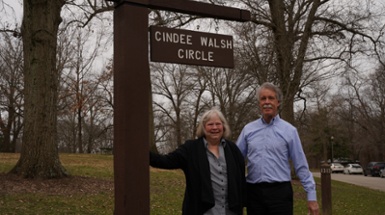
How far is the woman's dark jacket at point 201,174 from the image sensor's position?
339cm

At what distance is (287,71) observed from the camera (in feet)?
38.5

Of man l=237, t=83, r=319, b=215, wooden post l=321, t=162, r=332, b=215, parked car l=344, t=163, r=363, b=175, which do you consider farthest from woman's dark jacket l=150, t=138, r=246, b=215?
parked car l=344, t=163, r=363, b=175

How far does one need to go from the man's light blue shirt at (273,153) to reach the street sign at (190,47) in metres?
0.72

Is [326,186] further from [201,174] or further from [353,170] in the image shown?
[353,170]

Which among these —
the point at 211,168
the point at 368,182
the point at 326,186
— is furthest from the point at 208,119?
the point at 368,182

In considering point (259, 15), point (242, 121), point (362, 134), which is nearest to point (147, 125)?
point (259, 15)

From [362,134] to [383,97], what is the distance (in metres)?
6.43

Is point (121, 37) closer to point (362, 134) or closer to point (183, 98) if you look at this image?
point (183, 98)

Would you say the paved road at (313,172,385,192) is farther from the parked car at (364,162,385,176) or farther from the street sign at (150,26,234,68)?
the street sign at (150,26,234,68)

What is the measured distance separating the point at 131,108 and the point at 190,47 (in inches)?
32.0

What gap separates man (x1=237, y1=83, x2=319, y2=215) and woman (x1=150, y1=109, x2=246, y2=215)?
19 centimetres

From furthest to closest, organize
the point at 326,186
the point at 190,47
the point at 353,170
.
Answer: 1. the point at 353,170
2. the point at 326,186
3. the point at 190,47

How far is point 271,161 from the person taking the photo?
148 inches

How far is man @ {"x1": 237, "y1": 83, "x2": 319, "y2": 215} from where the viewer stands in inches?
147
